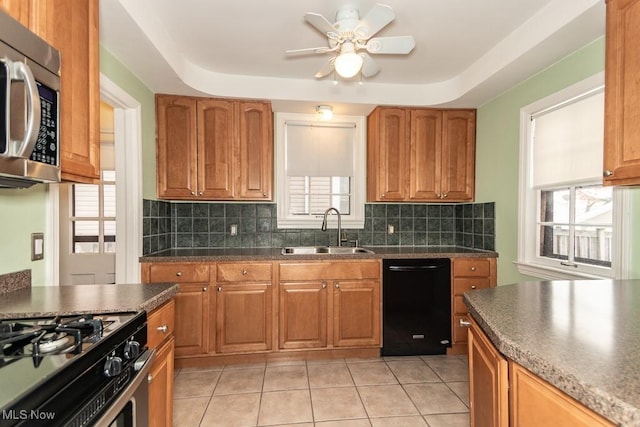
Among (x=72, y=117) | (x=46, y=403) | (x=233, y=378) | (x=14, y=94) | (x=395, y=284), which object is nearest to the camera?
(x=46, y=403)

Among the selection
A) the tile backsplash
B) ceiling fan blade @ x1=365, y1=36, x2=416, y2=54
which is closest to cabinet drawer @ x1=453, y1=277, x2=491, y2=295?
the tile backsplash

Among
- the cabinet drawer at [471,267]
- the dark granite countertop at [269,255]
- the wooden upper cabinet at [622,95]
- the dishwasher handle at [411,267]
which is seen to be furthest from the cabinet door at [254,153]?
the wooden upper cabinet at [622,95]

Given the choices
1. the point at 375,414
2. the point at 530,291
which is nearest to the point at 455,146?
the point at 530,291

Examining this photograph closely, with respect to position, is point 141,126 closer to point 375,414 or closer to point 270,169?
point 270,169

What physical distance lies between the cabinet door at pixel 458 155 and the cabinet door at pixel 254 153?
173 centimetres

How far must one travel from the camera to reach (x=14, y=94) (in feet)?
2.95

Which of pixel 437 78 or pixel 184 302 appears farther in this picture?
pixel 437 78

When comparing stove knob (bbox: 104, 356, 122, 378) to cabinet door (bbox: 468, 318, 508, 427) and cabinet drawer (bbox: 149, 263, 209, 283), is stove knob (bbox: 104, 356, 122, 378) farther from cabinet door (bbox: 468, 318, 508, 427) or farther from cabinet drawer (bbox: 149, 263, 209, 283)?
cabinet drawer (bbox: 149, 263, 209, 283)

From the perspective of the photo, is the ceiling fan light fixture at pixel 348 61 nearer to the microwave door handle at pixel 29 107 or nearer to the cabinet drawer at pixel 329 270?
the microwave door handle at pixel 29 107

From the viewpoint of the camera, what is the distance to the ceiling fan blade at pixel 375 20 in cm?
158

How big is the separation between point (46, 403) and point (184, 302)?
1959mm

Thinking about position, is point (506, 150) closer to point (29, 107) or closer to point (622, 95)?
point (622, 95)

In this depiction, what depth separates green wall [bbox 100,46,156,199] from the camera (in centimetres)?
220

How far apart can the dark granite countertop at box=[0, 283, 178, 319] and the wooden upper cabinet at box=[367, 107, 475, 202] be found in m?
2.22
